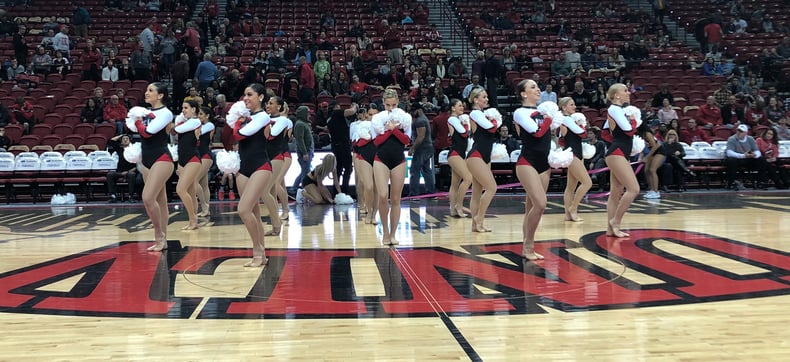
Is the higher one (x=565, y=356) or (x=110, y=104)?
(x=110, y=104)

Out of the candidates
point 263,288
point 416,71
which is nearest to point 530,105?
point 263,288

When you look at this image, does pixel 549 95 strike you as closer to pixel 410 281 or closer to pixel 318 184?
pixel 318 184

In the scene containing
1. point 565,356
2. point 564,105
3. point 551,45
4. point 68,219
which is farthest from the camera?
point 551,45

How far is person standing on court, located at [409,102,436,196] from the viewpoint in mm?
13795

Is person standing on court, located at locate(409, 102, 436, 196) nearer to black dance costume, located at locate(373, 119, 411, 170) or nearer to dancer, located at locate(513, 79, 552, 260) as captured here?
black dance costume, located at locate(373, 119, 411, 170)

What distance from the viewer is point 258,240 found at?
7199mm

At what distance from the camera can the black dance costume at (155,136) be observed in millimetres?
7879

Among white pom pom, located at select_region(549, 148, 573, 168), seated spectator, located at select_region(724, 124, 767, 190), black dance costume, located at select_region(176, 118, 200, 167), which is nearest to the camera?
white pom pom, located at select_region(549, 148, 573, 168)

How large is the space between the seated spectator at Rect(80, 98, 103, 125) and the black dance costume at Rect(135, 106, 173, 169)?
30.1 ft

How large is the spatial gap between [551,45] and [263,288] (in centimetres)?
1697

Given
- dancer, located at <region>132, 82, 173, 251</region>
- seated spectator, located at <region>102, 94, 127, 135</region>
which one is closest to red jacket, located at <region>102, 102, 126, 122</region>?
seated spectator, located at <region>102, 94, 127, 135</region>

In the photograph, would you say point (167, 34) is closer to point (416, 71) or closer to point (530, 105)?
point (416, 71)

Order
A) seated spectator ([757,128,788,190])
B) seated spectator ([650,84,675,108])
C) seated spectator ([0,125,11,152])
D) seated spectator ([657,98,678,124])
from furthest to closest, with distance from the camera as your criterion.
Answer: seated spectator ([650,84,675,108]) < seated spectator ([657,98,678,124]) < seated spectator ([757,128,788,190]) < seated spectator ([0,125,11,152])

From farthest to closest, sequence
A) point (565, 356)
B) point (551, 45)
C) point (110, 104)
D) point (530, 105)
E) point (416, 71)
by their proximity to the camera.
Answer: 1. point (551, 45)
2. point (416, 71)
3. point (110, 104)
4. point (530, 105)
5. point (565, 356)
